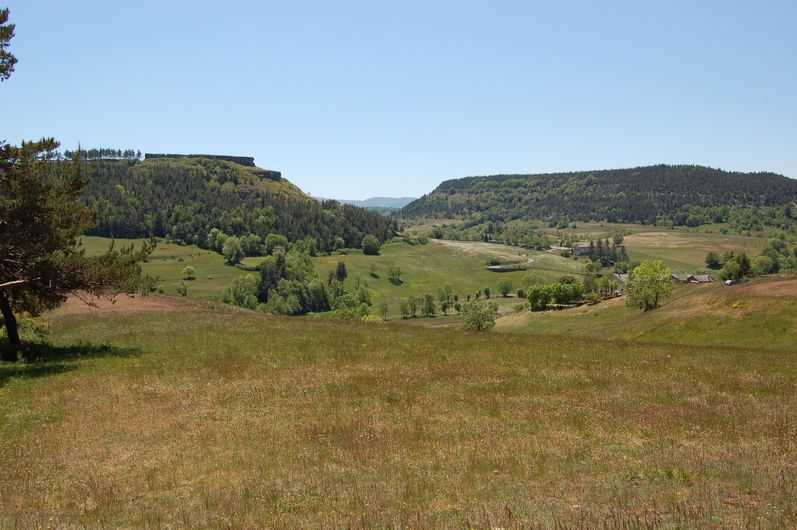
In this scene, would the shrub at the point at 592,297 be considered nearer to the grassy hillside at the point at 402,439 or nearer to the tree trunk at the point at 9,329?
the grassy hillside at the point at 402,439

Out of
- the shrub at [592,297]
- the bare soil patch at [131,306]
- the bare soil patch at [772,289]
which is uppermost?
the bare soil patch at [772,289]

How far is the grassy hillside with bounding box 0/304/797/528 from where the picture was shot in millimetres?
13320

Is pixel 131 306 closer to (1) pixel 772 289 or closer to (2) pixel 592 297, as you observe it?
(1) pixel 772 289

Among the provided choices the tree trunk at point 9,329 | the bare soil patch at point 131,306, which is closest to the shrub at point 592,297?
the bare soil patch at point 131,306

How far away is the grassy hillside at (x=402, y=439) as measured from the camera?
13.3 metres

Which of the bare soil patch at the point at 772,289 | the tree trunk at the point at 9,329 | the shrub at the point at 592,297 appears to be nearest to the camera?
the tree trunk at the point at 9,329

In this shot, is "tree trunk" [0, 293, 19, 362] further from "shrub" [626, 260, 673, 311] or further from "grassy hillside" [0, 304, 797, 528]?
"shrub" [626, 260, 673, 311]

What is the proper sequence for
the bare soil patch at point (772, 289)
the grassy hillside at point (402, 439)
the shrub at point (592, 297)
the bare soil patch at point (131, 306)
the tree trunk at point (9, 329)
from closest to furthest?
the grassy hillside at point (402, 439), the tree trunk at point (9, 329), the bare soil patch at point (131, 306), the bare soil patch at point (772, 289), the shrub at point (592, 297)

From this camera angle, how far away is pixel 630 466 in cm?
1575

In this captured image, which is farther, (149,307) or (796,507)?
(149,307)

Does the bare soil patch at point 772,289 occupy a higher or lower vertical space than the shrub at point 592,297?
higher

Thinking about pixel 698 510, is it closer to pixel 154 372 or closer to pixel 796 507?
pixel 796 507

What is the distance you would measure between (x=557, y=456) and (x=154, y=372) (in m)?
22.7

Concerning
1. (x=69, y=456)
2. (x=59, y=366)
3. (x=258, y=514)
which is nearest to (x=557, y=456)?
(x=258, y=514)
